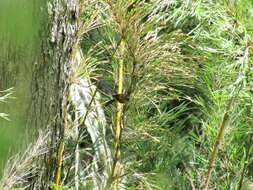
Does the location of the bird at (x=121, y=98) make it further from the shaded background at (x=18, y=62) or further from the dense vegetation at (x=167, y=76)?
the shaded background at (x=18, y=62)

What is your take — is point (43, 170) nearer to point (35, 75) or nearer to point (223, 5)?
point (35, 75)

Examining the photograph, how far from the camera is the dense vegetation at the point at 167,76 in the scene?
1545 millimetres

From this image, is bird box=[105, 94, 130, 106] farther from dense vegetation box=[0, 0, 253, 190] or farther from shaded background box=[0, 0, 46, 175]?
shaded background box=[0, 0, 46, 175]

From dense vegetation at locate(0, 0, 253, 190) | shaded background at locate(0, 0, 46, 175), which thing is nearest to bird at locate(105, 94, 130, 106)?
dense vegetation at locate(0, 0, 253, 190)

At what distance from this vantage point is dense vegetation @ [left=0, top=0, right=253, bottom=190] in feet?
5.07

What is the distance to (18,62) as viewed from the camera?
4.68 feet

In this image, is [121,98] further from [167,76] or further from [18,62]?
[18,62]

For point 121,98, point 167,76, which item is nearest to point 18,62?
point 121,98

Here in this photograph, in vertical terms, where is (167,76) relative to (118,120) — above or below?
above

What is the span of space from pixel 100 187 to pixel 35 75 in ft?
1.53

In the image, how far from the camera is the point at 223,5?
1591mm

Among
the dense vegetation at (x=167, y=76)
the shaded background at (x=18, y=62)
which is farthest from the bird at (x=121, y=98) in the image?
the shaded background at (x=18, y=62)

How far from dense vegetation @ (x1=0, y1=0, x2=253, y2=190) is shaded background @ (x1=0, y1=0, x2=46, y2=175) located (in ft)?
0.62

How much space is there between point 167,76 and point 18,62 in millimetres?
494
